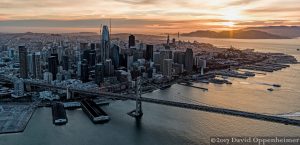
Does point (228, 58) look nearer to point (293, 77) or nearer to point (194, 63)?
point (194, 63)

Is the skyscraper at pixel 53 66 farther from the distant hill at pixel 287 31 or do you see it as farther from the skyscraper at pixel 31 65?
the distant hill at pixel 287 31

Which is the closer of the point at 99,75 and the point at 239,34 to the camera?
the point at 99,75

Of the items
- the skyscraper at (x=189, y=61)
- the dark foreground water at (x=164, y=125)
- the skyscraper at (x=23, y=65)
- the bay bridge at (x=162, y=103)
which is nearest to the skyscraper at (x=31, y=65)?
the skyscraper at (x=23, y=65)

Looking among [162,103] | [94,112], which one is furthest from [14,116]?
[162,103]

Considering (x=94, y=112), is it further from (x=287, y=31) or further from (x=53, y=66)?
(x=287, y=31)

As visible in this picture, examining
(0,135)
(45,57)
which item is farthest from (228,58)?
(0,135)

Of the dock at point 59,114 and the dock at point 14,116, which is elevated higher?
the dock at point 59,114
